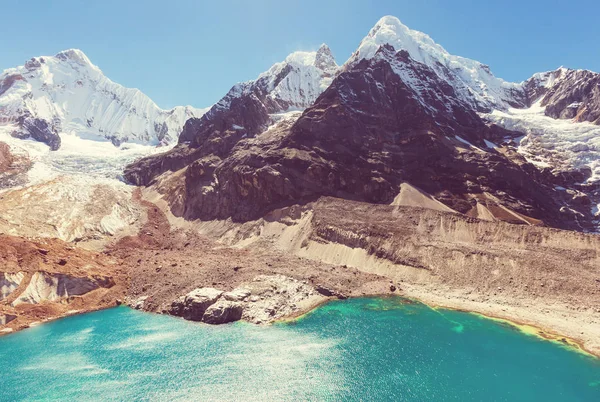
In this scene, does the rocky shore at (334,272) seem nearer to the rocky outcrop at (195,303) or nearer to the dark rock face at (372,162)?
the rocky outcrop at (195,303)

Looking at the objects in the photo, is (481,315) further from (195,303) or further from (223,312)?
(195,303)

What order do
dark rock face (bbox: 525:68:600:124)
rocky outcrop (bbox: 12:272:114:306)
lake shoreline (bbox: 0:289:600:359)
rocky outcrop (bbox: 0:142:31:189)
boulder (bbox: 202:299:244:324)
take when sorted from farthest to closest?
dark rock face (bbox: 525:68:600:124), rocky outcrop (bbox: 0:142:31:189), rocky outcrop (bbox: 12:272:114:306), boulder (bbox: 202:299:244:324), lake shoreline (bbox: 0:289:600:359)

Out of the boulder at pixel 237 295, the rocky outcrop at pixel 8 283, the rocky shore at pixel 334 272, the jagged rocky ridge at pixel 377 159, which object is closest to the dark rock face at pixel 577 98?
the jagged rocky ridge at pixel 377 159

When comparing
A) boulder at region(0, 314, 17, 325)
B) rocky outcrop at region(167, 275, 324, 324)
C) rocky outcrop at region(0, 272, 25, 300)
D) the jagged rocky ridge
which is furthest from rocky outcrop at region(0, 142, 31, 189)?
rocky outcrop at region(167, 275, 324, 324)

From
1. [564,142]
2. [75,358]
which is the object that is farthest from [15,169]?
[564,142]

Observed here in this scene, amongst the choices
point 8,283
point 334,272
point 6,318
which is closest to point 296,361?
point 334,272

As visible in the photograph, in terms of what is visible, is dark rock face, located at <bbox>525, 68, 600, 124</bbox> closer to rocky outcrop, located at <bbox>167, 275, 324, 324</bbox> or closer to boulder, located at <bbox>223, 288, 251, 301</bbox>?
rocky outcrop, located at <bbox>167, 275, 324, 324</bbox>
